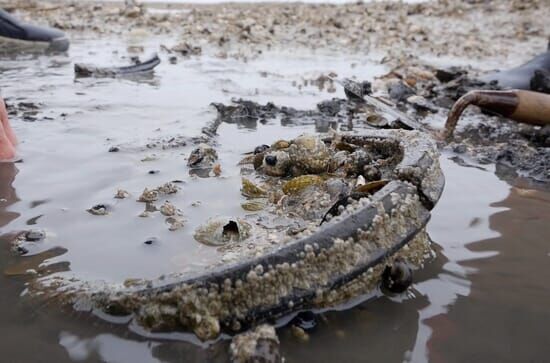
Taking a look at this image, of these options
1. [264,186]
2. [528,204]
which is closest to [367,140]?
[264,186]

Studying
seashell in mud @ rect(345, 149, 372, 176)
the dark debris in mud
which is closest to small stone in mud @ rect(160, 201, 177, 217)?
seashell in mud @ rect(345, 149, 372, 176)

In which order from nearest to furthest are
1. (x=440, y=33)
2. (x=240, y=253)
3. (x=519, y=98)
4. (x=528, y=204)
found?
1. (x=240, y=253)
2. (x=528, y=204)
3. (x=519, y=98)
4. (x=440, y=33)

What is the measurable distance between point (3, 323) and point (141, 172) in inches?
62.2

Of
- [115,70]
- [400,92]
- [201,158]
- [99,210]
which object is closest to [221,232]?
[99,210]

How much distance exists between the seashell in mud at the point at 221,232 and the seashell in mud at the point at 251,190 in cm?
50

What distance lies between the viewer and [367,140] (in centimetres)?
317

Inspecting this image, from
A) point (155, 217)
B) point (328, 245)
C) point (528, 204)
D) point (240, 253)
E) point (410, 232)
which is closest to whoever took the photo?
point (328, 245)

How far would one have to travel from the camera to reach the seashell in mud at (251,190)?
9.62 feet

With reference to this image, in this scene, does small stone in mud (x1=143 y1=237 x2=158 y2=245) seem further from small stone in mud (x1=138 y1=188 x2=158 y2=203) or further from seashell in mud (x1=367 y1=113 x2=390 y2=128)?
seashell in mud (x1=367 y1=113 x2=390 y2=128)

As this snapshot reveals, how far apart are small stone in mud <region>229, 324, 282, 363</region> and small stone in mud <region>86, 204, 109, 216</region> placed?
4.34ft

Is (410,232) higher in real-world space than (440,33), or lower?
higher

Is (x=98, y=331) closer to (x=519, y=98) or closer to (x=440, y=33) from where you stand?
(x=519, y=98)

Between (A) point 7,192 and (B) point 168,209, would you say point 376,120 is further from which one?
(A) point 7,192

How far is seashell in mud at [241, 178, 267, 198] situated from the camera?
293 centimetres
